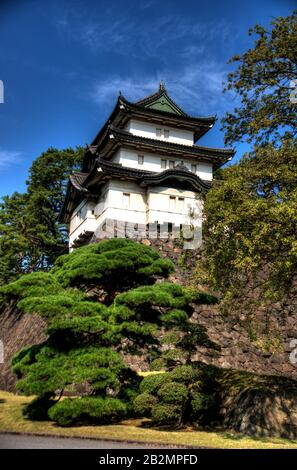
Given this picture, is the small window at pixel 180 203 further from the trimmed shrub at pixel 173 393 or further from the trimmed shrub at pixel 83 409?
the trimmed shrub at pixel 83 409

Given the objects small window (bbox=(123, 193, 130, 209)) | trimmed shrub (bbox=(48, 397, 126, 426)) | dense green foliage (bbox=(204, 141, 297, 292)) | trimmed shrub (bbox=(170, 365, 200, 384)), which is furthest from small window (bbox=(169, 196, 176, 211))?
trimmed shrub (bbox=(48, 397, 126, 426))

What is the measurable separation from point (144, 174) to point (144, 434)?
16.1 meters

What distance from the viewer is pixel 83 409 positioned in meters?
9.97

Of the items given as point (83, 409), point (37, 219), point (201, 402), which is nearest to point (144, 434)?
point (83, 409)

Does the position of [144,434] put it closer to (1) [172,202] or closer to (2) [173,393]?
(2) [173,393]

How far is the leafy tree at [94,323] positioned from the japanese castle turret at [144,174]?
9.61 m

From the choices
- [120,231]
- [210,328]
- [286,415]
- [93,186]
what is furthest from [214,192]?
[93,186]

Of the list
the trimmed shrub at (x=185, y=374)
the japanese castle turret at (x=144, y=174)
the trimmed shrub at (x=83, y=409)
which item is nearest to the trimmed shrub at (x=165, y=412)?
the trimmed shrub at (x=185, y=374)

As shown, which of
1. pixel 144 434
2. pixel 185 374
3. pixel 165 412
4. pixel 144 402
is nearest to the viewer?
pixel 144 434

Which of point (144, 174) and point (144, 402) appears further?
point (144, 174)

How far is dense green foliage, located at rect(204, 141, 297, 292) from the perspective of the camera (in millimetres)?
8836

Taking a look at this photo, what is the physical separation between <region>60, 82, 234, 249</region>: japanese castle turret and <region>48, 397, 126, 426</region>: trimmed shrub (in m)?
12.5

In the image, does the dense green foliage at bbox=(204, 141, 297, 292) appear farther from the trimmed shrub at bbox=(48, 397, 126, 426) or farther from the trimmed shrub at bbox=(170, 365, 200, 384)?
the trimmed shrub at bbox=(48, 397, 126, 426)

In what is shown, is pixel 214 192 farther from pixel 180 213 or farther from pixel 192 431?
pixel 180 213
